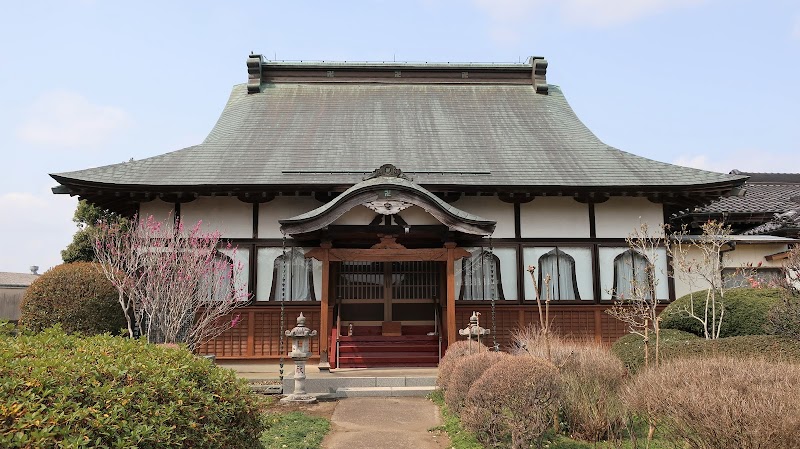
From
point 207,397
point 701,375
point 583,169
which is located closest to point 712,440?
point 701,375

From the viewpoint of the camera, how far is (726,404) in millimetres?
4395

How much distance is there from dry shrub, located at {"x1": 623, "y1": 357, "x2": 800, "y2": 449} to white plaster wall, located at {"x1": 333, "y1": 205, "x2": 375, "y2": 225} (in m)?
8.29

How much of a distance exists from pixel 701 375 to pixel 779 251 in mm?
13208

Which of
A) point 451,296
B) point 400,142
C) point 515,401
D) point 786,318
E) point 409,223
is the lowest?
point 515,401

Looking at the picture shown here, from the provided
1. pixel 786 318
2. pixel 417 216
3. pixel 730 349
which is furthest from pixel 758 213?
pixel 417 216

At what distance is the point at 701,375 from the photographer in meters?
5.18

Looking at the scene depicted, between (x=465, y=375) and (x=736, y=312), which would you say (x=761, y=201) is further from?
(x=465, y=375)

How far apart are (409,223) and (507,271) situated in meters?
3.12

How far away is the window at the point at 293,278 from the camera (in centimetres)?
1400

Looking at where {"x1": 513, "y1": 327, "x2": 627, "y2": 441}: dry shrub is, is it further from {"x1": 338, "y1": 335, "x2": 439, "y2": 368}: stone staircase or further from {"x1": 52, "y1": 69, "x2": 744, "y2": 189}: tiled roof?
{"x1": 52, "y1": 69, "x2": 744, "y2": 189}: tiled roof


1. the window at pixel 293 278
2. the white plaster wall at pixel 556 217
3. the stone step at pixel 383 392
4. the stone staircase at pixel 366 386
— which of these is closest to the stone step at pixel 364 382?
the stone staircase at pixel 366 386

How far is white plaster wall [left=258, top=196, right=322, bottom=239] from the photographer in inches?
560

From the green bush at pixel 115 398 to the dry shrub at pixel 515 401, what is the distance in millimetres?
2777

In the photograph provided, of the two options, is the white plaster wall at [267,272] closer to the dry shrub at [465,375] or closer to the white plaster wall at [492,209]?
the white plaster wall at [492,209]
